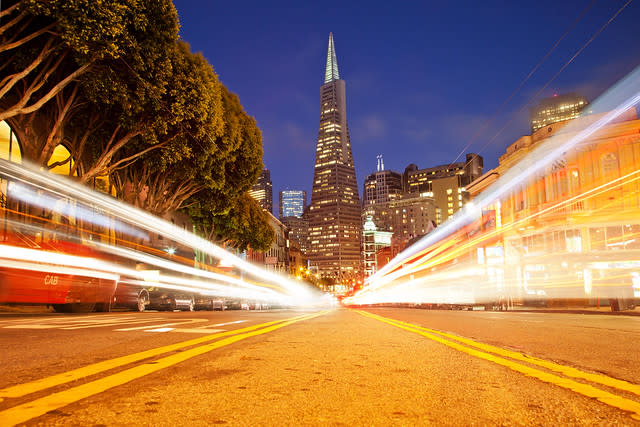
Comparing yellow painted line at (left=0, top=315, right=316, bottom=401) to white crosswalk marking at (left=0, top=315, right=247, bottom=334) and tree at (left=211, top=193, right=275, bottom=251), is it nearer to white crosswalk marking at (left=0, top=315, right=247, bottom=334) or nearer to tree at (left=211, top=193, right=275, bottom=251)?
white crosswalk marking at (left=0, top=315, right=247, bottom=334)

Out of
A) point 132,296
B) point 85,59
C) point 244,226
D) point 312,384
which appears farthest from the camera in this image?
point 244,226

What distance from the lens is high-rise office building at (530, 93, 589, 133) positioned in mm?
152125

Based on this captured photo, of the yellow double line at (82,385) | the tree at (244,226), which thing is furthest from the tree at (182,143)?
the yellow double line at (82,385)

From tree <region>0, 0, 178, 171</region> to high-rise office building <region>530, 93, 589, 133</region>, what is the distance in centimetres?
15338

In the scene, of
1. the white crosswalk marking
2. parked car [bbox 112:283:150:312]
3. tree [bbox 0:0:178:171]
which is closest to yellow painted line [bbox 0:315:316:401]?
the white crosswalk marking

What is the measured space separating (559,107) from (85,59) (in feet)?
575

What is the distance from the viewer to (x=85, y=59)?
15516 millimetres

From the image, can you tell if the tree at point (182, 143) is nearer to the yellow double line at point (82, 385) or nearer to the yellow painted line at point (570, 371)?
the yellow double line at point (82, 385)

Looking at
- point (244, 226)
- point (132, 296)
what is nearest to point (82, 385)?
point (132, 296)

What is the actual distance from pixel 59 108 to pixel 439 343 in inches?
698

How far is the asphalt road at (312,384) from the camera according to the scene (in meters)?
2.60

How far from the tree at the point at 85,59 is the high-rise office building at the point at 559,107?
153 metres

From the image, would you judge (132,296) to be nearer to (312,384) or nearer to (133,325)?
(133,325)

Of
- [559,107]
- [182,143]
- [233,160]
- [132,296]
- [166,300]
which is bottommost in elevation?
[166,300]
